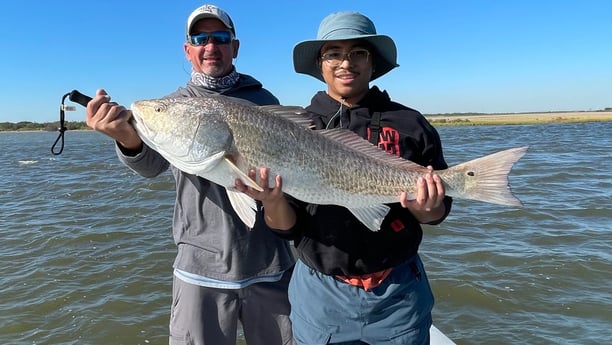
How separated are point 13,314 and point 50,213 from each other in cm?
786

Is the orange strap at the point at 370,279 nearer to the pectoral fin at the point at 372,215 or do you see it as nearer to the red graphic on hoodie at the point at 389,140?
the pectoral fin at the point at 372,215

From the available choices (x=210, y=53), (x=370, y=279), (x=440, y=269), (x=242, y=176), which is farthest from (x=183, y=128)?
(x=440, y=269)

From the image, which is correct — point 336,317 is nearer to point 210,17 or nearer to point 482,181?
point 482,181

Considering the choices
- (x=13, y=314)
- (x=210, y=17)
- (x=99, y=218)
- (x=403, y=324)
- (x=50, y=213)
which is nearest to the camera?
(x=403, y=324)

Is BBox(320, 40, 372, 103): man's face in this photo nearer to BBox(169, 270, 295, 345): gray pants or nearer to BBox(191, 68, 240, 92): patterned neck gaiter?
BBox(191, 68, 240, 92): patterned neck gaiter

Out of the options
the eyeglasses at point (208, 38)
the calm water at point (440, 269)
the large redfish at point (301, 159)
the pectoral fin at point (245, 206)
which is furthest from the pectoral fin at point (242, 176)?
→ the calm water at point (440, 269)

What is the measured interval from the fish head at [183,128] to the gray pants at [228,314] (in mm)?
1293

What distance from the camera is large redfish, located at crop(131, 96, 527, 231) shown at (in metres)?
2.95

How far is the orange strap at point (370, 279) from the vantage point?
291 centimetres

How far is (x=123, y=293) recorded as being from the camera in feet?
26.5

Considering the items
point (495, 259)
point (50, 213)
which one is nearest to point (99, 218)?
point (50, 213)

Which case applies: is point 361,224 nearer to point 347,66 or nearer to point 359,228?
point 359,228

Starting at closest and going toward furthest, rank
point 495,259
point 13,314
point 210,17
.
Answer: point 210,17 → point 13,314 → point 495,259

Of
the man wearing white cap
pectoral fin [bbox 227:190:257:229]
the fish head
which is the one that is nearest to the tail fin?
pectoral fin [bbox 227:190:257:229]
